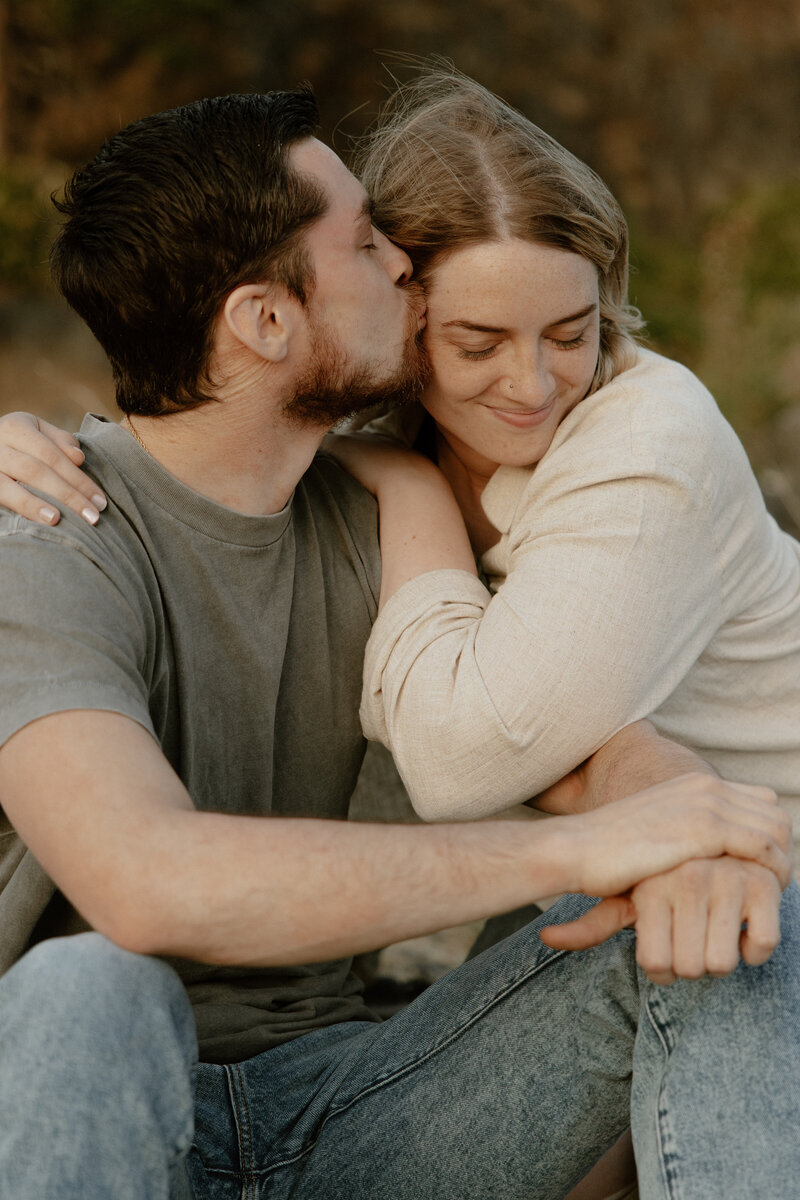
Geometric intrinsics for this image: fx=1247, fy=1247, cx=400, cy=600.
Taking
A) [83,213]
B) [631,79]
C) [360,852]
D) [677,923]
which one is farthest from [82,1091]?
[631,79]

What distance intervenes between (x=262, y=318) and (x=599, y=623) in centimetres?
84

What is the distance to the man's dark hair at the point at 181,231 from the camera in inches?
86.2

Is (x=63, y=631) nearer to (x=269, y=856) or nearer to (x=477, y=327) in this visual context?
(x=269, y=856)

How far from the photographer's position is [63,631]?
175 cm

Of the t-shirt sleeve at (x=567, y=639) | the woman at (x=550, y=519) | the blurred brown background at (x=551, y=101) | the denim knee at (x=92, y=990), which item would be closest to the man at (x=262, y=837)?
the denim knee at (x=92, y=990)

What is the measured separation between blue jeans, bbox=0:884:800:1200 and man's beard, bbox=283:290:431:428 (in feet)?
3.29

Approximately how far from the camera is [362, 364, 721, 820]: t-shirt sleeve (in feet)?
6.62

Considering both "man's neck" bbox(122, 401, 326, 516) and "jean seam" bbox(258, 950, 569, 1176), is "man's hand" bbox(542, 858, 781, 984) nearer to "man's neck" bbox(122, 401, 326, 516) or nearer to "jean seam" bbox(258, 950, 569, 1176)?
"jean seam" bbox(258, 950, 569, 1176)

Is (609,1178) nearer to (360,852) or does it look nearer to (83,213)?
(360,852)

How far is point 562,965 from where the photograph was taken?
6.38ft

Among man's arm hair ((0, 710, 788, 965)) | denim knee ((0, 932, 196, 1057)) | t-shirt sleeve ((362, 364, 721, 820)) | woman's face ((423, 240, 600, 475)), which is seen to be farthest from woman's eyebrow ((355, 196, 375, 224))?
denim knee ((0, 932, 196, 1057))

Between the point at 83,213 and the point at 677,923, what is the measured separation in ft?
5.20

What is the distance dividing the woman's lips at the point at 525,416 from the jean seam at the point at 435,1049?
97 centimetres

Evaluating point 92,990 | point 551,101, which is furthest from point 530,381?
point 551,101
